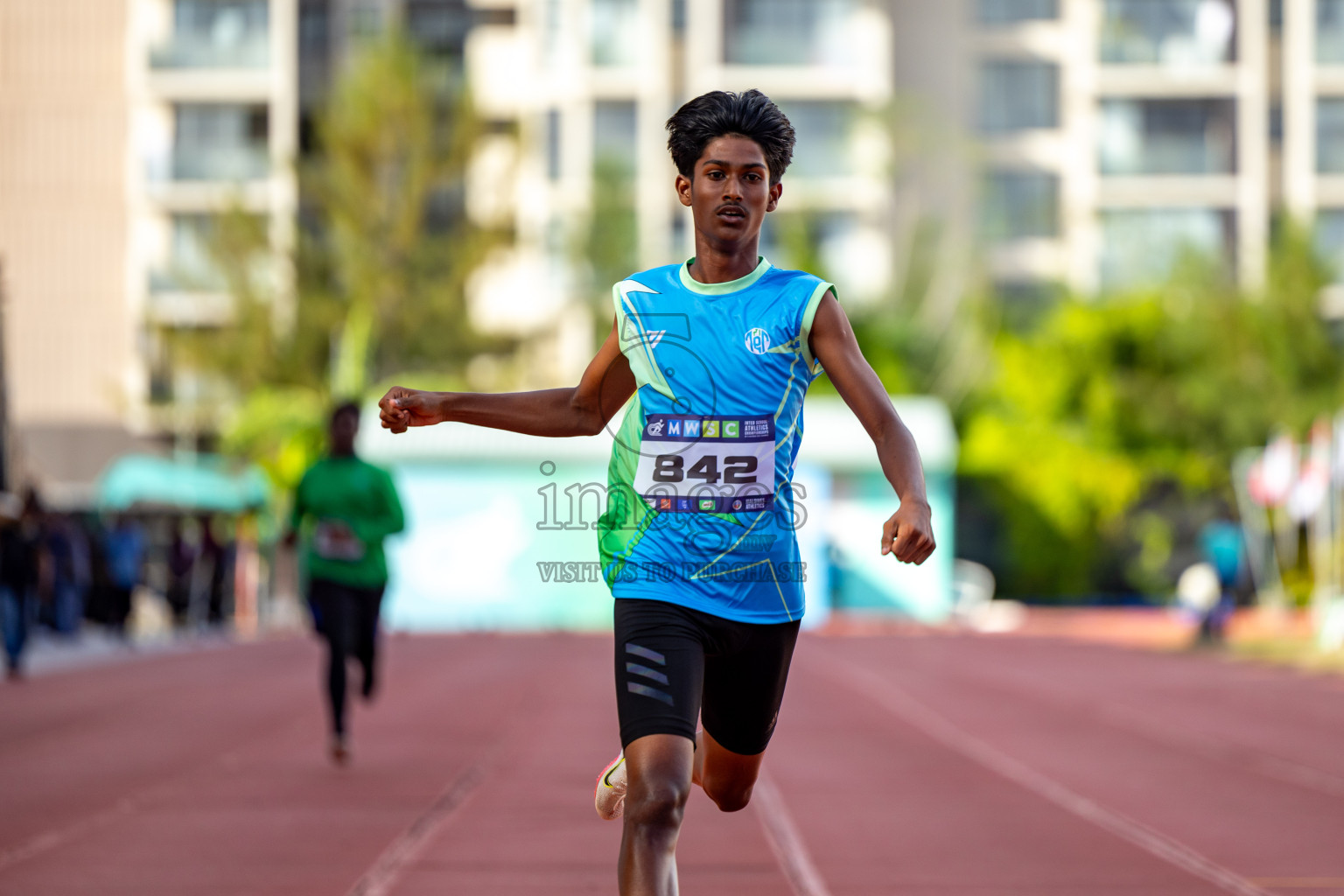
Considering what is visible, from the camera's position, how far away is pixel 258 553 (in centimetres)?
3294

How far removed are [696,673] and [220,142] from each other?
167 feet

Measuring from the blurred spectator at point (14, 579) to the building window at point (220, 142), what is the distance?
34318 millimetres

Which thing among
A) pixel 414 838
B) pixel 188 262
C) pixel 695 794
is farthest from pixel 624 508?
pixel 188 262

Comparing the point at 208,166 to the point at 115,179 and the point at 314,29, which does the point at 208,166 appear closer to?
the point at 115,179

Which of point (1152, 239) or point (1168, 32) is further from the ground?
point (1168, 32)

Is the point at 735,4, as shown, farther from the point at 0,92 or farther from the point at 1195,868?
the point at 1195,868

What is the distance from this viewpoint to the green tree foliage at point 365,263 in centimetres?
4838

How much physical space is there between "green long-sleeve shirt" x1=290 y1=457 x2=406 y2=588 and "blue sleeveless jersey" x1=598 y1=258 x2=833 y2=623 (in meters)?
5.71

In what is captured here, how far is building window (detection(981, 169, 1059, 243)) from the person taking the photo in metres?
52.8

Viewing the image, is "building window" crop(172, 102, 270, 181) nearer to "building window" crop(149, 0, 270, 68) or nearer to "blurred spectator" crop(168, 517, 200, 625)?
"building window" crop(149, 0, 270, 68)

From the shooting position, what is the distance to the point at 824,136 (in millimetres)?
49219

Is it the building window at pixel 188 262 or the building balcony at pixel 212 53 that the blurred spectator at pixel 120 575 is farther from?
the building balcony at pixel 212 53

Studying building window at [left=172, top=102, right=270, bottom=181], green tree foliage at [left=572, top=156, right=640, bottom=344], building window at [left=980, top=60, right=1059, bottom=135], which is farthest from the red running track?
building window at [left=980, top=60, right=1059, bottom=135]

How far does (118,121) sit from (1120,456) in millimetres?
31179
